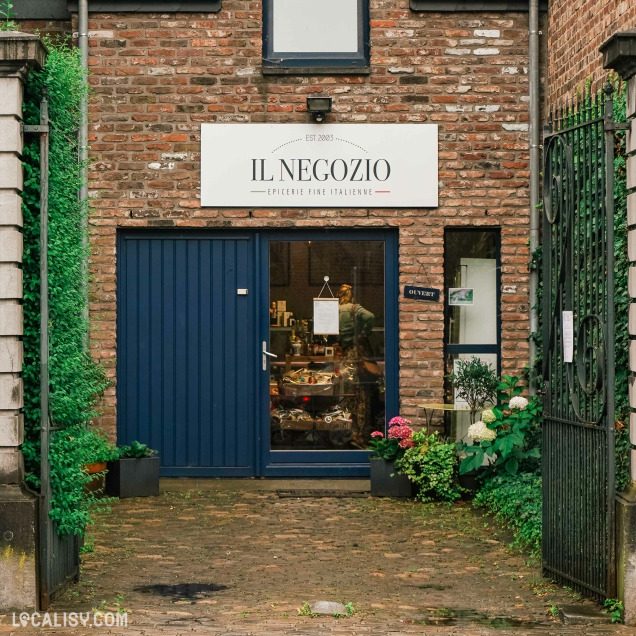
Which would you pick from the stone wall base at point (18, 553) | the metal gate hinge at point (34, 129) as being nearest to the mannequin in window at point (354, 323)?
the metal gate hinge at point (34, 129)

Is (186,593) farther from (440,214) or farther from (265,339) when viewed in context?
(440,214)

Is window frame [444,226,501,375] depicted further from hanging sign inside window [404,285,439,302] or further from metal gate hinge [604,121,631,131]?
metal gate hinge [604,121,631,131]

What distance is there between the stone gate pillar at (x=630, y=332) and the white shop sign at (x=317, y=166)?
4.25 meters

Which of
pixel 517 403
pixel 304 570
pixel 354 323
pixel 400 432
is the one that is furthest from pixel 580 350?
pixel 354 323

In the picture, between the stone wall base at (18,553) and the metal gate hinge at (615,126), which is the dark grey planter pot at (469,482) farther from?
the stone wall base at (18,553)

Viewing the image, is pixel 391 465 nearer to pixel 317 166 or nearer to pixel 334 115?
pixel 317 166

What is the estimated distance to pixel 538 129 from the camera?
1054 cm

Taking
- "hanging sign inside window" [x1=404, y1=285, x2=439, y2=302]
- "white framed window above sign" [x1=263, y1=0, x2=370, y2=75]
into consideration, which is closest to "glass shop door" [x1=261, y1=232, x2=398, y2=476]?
"hanging sign inside window" [x1=404, y1=285, x2=439, y2=302]

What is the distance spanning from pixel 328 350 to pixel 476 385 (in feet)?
5.02

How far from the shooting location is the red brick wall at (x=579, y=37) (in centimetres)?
904

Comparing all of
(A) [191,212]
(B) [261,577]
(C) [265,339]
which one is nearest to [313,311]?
(C) [265,339]

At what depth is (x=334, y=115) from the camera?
10.5 meters

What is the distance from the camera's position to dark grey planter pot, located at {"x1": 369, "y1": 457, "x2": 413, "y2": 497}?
32.9ft

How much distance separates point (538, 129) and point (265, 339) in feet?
11.1
